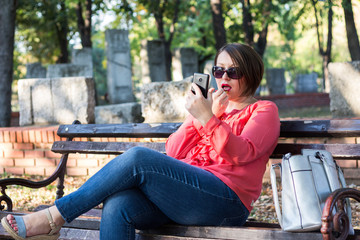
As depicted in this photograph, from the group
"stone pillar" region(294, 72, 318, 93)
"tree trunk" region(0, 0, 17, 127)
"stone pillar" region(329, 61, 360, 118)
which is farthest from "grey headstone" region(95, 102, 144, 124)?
"stone pillar" region(294, 72, 318, 93)

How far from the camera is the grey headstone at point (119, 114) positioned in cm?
814

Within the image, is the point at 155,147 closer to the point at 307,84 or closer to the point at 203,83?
the point at 203,83

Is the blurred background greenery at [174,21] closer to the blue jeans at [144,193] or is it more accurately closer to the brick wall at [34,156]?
the brick wall at [34,156]

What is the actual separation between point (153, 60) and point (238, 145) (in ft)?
41.3

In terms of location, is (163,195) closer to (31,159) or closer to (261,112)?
(261,112)

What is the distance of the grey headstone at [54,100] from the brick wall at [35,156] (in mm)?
1334

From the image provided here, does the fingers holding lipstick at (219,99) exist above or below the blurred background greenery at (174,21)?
below

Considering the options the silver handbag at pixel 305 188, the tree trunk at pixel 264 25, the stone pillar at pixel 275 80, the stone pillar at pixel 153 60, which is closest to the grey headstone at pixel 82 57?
the stone pillar at pixel 153 60

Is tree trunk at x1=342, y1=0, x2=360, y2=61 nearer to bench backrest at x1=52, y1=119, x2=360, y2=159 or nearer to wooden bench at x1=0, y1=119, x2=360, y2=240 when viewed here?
bench backrest at x1=52, y1=119, x2=360, y2=159

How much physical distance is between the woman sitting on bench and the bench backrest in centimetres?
31

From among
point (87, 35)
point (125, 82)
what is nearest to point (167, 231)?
point (125, 82)

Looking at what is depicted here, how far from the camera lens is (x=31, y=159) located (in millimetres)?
6047

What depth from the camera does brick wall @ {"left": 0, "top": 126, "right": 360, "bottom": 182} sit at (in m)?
5.87

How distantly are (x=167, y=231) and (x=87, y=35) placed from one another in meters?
13.1
